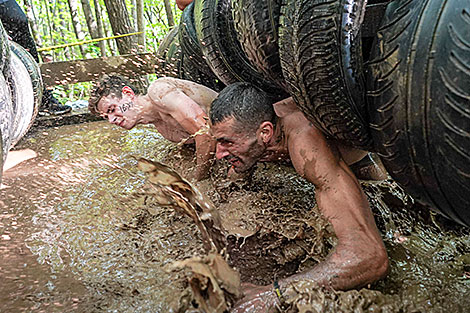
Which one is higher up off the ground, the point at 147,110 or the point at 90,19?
the point at 90,19

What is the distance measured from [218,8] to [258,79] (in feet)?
1.79

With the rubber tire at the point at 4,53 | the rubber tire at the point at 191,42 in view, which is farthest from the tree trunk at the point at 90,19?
the rubber tire at the point at 4,53

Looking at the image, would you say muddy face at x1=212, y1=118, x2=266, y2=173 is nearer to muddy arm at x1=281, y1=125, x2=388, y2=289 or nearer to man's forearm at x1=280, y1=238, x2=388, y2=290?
muddy arm at x1=281, y1=125, x2=388, y2=289

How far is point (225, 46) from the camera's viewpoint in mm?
2705

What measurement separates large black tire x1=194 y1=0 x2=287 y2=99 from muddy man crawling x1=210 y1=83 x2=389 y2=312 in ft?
1.10

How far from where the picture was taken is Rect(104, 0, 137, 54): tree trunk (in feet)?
22.4

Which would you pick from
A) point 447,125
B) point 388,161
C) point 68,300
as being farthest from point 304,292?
point 68,300

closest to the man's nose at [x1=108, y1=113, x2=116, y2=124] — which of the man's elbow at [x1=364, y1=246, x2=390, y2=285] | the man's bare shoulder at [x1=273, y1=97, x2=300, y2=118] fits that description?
the man's bare shoulder at [x1=273, y1=97, x2=300, y2=118]

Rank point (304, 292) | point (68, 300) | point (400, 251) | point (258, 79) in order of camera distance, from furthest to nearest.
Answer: point (258, 79) → point (400, 251) → point (68, 300) → point (304, 292)

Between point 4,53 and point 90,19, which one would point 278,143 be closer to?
point 4,53

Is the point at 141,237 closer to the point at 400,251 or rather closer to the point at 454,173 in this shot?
the point at 400,251

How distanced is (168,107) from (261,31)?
1757mm

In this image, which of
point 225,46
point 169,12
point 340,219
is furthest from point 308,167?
point 169,12

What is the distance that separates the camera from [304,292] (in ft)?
5.43
